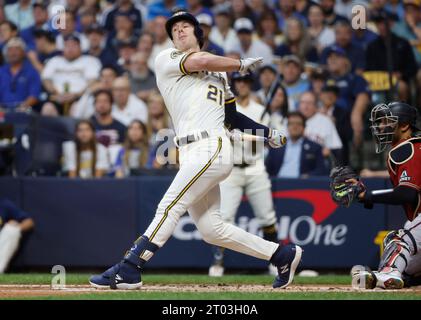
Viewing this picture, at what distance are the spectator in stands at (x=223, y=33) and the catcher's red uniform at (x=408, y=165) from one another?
6.62m

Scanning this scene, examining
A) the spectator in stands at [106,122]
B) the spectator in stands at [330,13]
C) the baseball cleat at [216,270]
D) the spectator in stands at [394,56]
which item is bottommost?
the baseball cleat at [216,270]

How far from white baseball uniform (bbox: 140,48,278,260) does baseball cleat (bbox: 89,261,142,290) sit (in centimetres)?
15

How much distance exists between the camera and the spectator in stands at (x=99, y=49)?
45.6 feet

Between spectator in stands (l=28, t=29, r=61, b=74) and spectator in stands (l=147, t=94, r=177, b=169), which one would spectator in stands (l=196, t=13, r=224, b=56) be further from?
spectator in stands (l=28, t=29, r=61, b=74)

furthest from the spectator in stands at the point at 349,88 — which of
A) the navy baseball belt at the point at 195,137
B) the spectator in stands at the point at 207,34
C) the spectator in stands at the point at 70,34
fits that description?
the navy baseball belt at the point at 195,137

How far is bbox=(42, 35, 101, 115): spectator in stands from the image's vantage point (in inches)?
516

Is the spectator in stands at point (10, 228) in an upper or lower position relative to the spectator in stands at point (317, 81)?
lower

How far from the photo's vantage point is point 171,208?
6871mm

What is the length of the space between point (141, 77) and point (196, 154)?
658 cm

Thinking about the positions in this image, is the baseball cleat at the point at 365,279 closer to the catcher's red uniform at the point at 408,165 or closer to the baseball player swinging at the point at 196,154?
the baseball player swinging at the point at 196,154

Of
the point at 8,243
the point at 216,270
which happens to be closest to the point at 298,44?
the point at 216,270

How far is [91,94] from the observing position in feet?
42.8

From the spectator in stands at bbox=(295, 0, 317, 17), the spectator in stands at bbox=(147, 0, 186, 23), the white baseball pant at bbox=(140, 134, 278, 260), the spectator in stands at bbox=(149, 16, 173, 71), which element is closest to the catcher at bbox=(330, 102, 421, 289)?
the white baseball pant at bbox=(140, 134, 278, 260)
